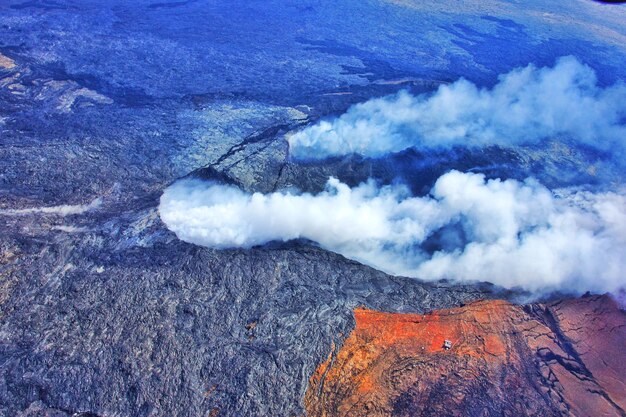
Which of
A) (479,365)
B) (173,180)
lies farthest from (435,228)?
(173,180)

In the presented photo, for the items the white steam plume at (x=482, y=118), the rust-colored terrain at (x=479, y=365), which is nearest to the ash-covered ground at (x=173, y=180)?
the rust-colored terrain at (x=479, y=365)

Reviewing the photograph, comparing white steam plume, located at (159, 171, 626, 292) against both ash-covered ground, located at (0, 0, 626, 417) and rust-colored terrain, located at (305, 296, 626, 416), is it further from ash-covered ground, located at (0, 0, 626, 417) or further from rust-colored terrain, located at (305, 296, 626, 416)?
rust-colored terrain, located at (305, 296, 626, 416)

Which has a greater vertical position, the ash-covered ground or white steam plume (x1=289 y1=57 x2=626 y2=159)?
white steam plume (x1=289 y1=57 x2=626 y2=159)

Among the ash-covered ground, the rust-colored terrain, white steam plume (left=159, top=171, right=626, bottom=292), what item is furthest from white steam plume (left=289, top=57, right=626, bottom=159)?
the rust-colored terrain

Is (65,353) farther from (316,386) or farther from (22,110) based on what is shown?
(22,110)

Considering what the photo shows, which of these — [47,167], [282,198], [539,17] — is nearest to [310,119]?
[282,198]
